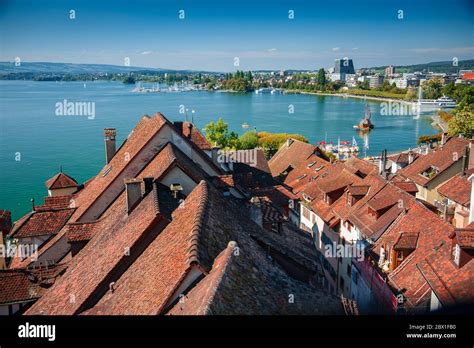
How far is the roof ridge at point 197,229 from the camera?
18.2ft

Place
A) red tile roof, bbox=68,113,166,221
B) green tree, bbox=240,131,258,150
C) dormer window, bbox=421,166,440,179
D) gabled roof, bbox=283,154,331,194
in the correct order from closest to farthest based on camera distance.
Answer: red tile roof, bbox=68,113,166,221 → dormer window, bbox=421,166,440,179 → gabled roof, bbox=283,154,331,194 → green tree, bbox=240,131,258,150

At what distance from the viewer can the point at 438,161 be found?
22047 millimetres

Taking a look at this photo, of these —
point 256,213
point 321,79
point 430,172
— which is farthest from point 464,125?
point 321,79

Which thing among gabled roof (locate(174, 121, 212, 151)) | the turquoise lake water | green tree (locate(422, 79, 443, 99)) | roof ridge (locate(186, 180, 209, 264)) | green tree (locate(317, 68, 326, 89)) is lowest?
the turquoise lake water

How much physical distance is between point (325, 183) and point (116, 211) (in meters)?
12.0

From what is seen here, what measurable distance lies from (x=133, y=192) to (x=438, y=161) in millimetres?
17647

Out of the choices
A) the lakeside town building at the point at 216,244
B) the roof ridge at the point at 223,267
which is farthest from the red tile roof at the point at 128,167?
the roof ridge at the point at 223,267

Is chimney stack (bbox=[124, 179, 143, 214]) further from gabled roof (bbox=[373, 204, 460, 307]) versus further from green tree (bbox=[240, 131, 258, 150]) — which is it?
green tree (bbox=[240, 131, 258, 150])

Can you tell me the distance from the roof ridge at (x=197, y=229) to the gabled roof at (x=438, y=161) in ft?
55.2

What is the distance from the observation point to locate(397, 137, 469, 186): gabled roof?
21203 millimetres

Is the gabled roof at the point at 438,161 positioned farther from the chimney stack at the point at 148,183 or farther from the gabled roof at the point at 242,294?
the gabled roof at the point at 242,294

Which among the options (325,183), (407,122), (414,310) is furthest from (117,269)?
(407,122)

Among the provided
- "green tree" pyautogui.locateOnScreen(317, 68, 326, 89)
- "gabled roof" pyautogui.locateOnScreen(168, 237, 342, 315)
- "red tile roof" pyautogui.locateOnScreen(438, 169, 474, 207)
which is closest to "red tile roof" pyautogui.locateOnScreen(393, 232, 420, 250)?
"red tile roof" pyautogui.locateOnScreen(438, 169, 474, 207)

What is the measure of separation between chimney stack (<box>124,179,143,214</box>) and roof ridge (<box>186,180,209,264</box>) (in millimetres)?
1778
